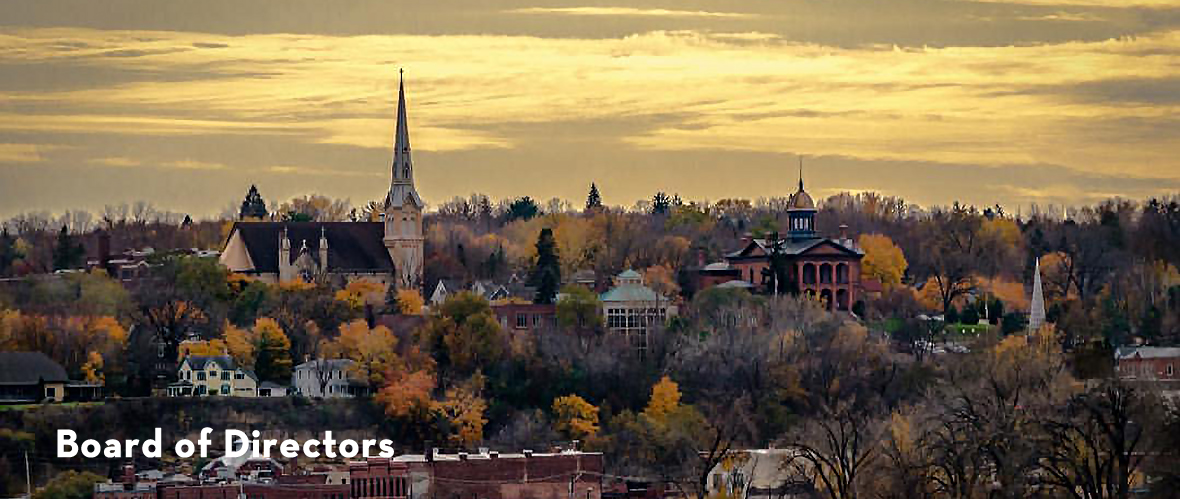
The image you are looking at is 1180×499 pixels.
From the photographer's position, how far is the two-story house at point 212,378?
379 feet

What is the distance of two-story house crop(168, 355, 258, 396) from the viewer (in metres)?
116

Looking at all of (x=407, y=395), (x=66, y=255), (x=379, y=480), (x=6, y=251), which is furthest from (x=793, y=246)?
(x=379, y=480)

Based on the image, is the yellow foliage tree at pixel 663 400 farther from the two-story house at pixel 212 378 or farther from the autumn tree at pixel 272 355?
the two-story house at pixel 212 378

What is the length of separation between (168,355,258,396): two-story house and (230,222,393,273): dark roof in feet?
66.7

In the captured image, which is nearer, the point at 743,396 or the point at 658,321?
the point at 743,396

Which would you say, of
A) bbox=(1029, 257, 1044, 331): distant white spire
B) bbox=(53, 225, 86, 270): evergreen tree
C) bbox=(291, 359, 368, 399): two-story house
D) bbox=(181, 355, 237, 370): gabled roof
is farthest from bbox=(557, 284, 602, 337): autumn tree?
bbox=(53, 225, 86, 270): evergreen tree

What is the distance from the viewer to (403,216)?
468 ft

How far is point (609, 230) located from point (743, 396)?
135ft

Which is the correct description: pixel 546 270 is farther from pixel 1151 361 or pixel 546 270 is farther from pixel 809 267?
pixel 1151 361

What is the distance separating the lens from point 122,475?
10156 centimetres

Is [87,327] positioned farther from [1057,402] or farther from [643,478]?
[1057,402]

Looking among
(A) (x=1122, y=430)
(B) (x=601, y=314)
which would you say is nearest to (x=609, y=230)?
(B) (x=601, y=314)

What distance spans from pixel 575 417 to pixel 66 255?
1392 inches

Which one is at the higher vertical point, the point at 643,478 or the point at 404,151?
the point at 404,151
